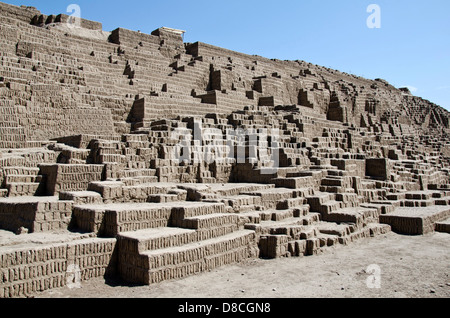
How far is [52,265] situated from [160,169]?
607cm

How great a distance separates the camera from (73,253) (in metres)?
7.50

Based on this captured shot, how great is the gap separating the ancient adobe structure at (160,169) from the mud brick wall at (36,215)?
0.10 ft

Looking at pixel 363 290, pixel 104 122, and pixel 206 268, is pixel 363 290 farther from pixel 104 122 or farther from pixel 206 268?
pixel 104 122

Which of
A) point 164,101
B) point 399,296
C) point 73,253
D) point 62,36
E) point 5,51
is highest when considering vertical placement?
point 62,36

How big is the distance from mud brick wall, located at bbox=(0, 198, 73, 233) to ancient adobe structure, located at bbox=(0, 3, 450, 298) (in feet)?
0.10

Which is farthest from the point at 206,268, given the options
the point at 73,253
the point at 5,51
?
the point at 5,51

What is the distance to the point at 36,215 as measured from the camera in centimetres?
826

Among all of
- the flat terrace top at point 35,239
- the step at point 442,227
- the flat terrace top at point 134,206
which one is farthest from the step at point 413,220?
the flat terrace top at point 35,239

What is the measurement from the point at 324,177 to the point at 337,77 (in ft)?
87.5

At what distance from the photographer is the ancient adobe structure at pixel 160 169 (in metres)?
8.07

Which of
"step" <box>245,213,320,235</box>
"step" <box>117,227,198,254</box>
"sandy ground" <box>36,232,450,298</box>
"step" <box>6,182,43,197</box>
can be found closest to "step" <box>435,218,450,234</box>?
"sandy ground" <box>36,232,450,298</box>

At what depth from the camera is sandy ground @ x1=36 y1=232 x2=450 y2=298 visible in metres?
7.22

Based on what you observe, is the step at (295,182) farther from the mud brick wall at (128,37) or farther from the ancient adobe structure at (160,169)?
the mud brick wall at (128,37)

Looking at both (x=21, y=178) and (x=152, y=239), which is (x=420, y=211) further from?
(x=21, y=178)
